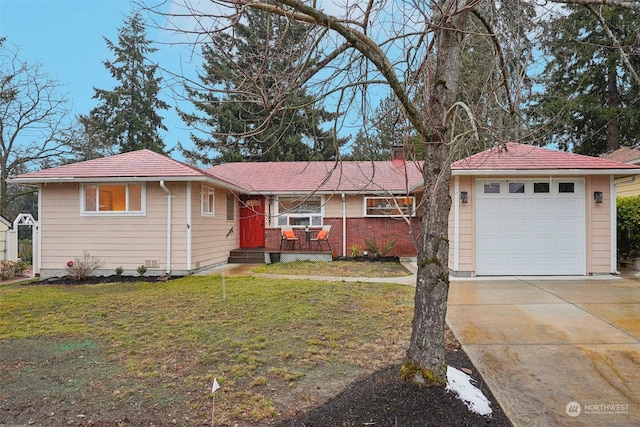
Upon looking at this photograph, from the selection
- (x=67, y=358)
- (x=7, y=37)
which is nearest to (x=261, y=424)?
(x=67, y=358)

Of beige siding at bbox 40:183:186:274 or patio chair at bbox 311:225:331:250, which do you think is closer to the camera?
beige siding at bbox 40:183:186:274

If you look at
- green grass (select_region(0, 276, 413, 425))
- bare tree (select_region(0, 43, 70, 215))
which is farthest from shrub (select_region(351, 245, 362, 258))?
bare tree (select_region(0, 43, 70, 215))

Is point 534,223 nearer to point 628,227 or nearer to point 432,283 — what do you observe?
point 628,227

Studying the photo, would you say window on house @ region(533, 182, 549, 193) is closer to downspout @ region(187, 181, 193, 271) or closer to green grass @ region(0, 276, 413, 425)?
green grass @ region(0, 276, 413, 425)

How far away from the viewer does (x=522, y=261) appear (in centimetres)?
928

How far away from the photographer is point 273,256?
13.8 metres

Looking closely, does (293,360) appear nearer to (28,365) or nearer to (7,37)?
(28,365)

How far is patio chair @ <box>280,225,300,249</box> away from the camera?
545 inches

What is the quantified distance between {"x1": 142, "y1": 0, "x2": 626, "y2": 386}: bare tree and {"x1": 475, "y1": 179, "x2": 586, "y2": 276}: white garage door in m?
6.37

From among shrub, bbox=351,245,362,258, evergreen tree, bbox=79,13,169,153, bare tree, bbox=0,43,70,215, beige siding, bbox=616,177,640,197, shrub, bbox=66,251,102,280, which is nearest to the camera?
shrub, bbox=66,251,102,280

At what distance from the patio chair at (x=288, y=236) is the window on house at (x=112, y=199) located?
5.09 metres

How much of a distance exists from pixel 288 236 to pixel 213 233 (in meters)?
2.82

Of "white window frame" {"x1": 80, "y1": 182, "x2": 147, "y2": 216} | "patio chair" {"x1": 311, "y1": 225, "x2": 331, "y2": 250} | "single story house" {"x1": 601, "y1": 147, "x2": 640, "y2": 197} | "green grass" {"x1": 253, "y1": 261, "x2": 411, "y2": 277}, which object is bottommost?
"green grass" {"x1": 253, "y1": 261, "x2": 411, "y2": 277}

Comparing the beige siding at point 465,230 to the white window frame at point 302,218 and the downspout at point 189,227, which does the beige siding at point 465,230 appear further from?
the downspout at point 189,227
